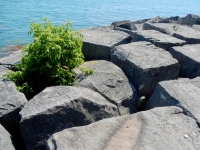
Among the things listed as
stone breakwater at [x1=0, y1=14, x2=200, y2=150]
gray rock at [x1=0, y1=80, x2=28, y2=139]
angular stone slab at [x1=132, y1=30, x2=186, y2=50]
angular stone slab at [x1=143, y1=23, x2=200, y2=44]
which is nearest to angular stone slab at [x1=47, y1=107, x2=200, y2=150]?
stone breakwater at [x1=0, y1=14, x2=200, y2=150]

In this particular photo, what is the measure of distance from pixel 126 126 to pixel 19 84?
1.62 m

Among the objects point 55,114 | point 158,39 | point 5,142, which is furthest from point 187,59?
point 5,142

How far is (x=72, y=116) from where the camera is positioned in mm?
2391

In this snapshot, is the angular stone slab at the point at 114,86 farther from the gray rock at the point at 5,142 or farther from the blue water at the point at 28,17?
the blue water at the point at 28,17

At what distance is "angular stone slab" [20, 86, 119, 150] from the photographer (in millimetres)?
2309

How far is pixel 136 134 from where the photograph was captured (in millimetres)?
2016

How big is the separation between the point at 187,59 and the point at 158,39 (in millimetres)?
651

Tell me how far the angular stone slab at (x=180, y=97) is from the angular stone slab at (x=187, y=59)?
0.60 m

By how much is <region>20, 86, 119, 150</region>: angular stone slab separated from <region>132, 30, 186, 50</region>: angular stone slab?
1788mm

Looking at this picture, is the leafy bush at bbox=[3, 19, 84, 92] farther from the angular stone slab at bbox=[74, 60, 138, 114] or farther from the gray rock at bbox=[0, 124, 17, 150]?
the gray rock at bbox=[0, 124, 17, 150]

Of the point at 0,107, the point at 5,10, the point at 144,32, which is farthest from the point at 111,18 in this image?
the point at 0,107

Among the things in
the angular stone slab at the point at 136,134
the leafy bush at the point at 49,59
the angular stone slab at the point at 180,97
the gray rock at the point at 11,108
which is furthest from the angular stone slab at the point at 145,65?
the gray rock at the point at 11,108

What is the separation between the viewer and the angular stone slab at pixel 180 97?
2.41 meters

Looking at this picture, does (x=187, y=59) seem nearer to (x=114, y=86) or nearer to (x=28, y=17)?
(x=114, y=86)
